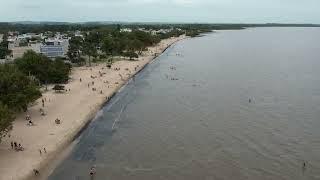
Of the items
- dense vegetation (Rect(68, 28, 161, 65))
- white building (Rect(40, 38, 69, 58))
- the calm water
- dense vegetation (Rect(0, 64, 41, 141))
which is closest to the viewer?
the calm water

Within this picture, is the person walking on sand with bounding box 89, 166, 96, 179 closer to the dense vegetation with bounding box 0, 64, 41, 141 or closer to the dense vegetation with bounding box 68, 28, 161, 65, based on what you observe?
the dense vegetation with bounding box 0, 64, 41, 141

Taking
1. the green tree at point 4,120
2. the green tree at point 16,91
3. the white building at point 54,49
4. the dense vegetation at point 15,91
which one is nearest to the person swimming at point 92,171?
the green tree at point 4,120

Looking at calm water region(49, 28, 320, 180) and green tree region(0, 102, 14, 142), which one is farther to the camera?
green tree region(0, 102, 14, 142)

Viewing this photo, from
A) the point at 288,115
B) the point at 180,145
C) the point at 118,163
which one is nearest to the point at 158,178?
the point at 118,163

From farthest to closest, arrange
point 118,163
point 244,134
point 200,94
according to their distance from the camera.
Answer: point 200,94
point 244,134
point 118,163

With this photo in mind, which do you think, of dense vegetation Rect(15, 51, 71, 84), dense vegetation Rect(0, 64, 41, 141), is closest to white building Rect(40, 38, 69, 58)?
dense vegetation Rect(15, 51, 71, 84)

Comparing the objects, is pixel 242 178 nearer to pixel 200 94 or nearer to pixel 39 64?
pixel 200 94
